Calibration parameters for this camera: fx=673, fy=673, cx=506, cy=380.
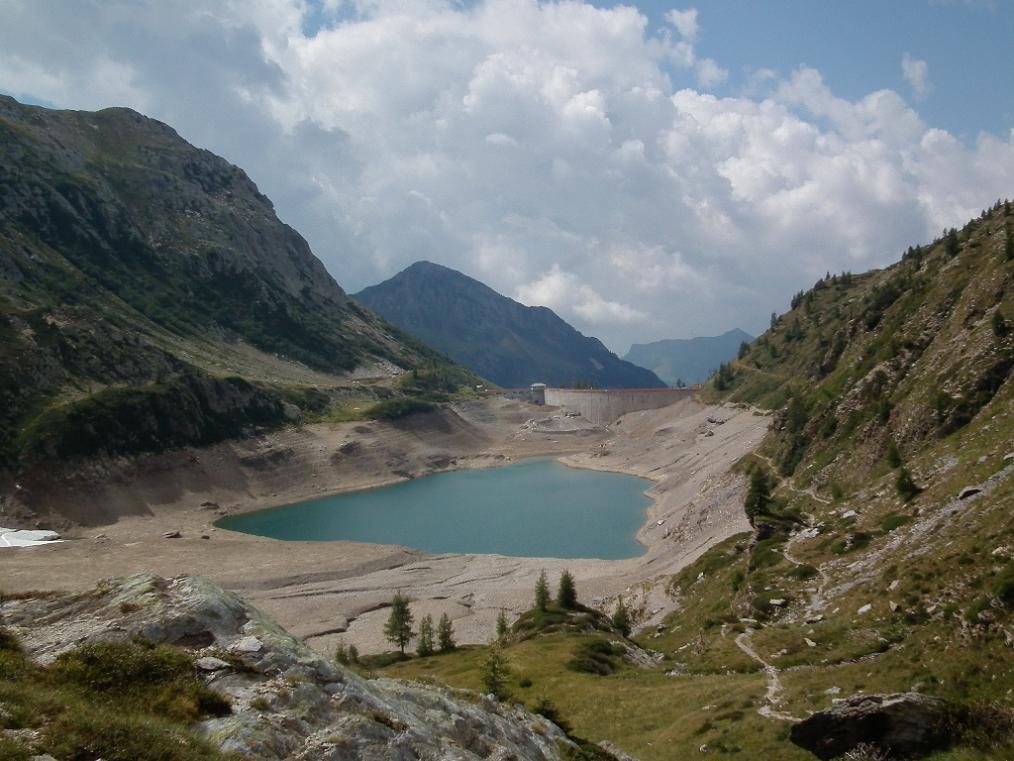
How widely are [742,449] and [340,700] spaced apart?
117m

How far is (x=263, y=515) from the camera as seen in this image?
128375 millimetres

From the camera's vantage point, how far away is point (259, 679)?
13.2 meters

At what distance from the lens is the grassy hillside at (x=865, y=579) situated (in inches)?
899

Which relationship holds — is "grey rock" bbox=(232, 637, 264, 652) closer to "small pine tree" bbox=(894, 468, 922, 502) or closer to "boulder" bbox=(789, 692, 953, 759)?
"boulder" bbox=(789, 692, 953, 759)

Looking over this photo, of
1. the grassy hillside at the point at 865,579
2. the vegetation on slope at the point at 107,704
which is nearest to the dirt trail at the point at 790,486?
the grassy hillside at the point at 865,579

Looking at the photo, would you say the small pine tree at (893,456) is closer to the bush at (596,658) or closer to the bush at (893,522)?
the bush at (893,522)

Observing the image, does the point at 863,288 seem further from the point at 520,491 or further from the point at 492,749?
the point at 492,749

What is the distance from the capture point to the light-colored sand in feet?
241

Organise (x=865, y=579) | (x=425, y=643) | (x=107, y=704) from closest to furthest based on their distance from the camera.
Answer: (x=107, y=704), (x=865, y=579), (x=425, y=643)

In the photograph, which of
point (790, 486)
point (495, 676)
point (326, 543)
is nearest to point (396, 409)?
point (326, 543)

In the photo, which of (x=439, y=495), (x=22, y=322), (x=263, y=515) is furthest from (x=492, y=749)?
(x=22, y=322)

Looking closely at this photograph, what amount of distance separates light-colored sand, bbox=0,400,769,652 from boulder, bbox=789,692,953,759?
1569 inches

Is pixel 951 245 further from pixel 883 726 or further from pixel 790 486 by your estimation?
pixel 883 726

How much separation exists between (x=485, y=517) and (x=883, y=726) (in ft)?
354
